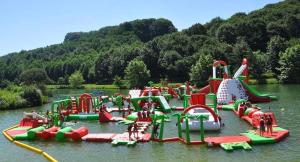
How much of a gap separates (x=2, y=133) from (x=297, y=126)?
1129 inches

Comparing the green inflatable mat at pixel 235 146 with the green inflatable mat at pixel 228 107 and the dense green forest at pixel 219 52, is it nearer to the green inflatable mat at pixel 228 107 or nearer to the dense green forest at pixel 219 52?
the green inflatable mat at pixel 228 107

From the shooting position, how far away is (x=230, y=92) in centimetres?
5547

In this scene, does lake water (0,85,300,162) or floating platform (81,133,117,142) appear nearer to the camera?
lake water (0,85,300,162)

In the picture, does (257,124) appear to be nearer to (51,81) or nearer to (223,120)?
(223,120)

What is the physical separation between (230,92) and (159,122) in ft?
60.8

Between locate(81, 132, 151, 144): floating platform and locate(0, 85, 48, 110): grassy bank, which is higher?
locate(0, 85, 48, 110): grassy bank

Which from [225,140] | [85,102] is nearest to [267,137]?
[225,140]

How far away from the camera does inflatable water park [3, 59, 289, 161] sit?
31.7 meters

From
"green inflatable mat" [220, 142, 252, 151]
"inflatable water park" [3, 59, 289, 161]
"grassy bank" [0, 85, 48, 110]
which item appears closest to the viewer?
"green inflatable mat" [220, 142, 252, 151]

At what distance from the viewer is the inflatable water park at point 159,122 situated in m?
31.7

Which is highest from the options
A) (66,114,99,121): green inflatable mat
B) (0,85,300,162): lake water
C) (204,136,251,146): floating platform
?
(66,114,99,121): green inflatable mat

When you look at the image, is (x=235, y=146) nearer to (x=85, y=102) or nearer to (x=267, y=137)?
(x=267, y=137)

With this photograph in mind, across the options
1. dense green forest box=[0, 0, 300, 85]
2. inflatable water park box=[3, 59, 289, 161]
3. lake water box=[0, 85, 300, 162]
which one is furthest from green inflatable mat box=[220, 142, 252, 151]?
dense green forest box=[0, 0, 300, 85]

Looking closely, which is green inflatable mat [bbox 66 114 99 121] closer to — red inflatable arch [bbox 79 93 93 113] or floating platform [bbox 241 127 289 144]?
red inflatable arch [bbox 79 93 93 113]
